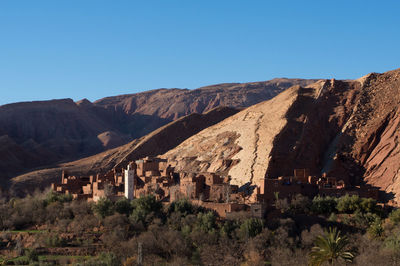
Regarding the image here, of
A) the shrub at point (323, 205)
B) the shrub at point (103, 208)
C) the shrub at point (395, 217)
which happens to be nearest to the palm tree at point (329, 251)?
the shrub at point (395, 217)

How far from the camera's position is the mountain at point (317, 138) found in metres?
47.4

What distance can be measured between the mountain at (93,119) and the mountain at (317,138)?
86.6ft

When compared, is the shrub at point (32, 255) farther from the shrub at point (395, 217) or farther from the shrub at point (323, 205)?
the shrub at point (395, 217)

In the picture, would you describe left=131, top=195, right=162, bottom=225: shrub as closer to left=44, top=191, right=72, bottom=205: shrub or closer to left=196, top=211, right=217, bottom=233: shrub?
left=196, top=211, right=217, bottom=233: shrub

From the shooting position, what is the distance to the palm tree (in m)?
30.9

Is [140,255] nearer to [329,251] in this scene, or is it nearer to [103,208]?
[103,208]

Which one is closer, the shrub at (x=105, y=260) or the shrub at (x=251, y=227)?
the shrub at (x=105, y=260)

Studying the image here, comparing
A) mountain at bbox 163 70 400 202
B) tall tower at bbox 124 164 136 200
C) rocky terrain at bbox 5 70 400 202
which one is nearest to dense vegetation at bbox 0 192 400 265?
tall tower at bbox 124 164 136 200

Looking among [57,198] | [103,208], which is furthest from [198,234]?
[57,198]

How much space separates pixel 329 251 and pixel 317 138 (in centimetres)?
2155

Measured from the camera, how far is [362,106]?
180 feet

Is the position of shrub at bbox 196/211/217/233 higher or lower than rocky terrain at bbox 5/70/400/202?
lower

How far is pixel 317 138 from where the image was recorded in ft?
171

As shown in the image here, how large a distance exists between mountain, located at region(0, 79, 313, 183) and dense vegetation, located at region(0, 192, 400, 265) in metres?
30.7
